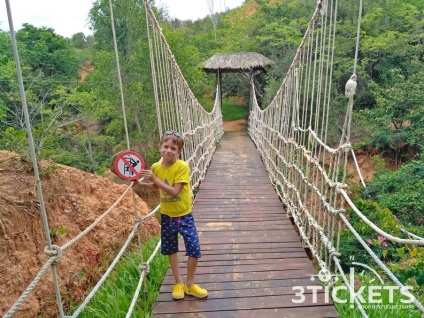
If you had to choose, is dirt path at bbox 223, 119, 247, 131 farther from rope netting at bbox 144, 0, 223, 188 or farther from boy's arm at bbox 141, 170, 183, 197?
boy's arm at bbox 141, 170, 183, 197

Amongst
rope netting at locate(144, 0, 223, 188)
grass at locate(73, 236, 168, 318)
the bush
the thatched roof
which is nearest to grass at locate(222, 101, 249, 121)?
the thatched roof

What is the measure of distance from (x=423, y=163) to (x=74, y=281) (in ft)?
18.8

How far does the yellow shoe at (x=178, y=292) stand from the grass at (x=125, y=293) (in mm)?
106

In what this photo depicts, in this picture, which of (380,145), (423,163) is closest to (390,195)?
(423,163)

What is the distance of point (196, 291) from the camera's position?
5.57ft

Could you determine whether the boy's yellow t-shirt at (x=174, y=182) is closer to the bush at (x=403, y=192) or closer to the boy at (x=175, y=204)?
the boy at (x=175, y=204)

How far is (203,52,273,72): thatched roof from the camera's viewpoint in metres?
10.3

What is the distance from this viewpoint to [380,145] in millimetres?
7574

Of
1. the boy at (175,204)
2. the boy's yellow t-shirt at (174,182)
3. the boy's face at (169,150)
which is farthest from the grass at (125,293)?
the boy's face at (169,150)

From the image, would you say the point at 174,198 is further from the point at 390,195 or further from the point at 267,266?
the point at 390,195

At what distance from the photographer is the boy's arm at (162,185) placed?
1.42 meters

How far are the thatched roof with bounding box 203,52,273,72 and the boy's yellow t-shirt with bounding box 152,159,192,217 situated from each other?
9.15m

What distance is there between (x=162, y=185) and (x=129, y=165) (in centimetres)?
17

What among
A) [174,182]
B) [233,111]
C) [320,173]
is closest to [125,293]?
[174,182]
